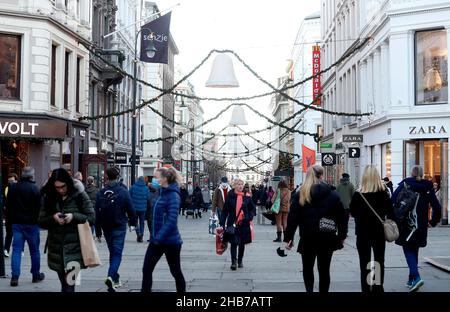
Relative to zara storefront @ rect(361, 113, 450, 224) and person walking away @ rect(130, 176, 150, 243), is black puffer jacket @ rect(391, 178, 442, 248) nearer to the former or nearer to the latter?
person walking away @ rect(130, 176, 150, 243)

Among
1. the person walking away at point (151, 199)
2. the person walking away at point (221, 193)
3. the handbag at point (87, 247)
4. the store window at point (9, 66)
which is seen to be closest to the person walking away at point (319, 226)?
the handbag at point (87, 247)

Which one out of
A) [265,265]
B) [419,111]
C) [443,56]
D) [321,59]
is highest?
[321,59]

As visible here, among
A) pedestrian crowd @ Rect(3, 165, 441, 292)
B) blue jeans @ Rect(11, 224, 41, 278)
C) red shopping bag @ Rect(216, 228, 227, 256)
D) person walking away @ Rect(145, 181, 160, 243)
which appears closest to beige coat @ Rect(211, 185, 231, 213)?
red shopping bag @ Rect(216, 228, 227, 256)

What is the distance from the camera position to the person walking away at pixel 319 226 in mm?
8859

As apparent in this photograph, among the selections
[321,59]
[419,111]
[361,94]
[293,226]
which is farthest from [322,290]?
[321,59]

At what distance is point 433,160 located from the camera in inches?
1116

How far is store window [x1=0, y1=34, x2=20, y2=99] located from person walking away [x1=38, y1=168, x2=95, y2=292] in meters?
18.8

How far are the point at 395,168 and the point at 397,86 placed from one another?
11.1 feet

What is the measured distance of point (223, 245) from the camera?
1388 centimetres

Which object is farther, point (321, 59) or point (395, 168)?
point (321, 59)

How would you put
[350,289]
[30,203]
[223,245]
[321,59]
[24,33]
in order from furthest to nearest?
1. [321,59]
2. [24,33]
3. [223,245]
4. [30,203]
5. [350,289]

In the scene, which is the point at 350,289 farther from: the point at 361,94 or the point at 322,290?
the point at 361,94

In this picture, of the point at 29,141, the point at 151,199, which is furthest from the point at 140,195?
the point at 29,141

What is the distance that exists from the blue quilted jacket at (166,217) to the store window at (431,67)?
20719 millimetres
